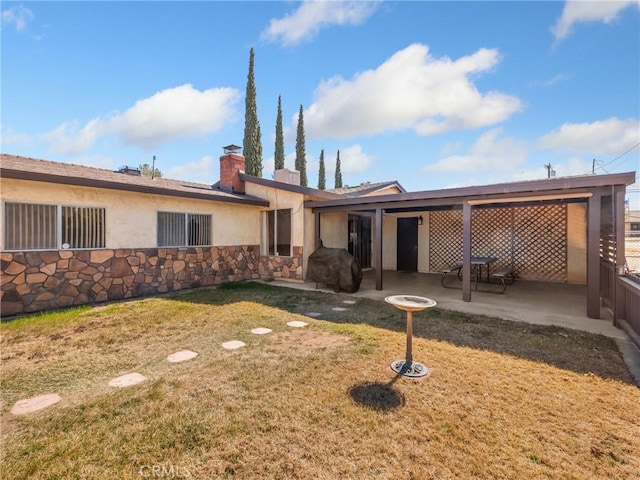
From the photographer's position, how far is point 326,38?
1018 centimetres

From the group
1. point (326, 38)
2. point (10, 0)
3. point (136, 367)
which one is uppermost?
point (326, 38)

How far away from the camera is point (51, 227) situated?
246 inches

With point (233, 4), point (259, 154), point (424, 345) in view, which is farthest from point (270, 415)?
point (259, 154)

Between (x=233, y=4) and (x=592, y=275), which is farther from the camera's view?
(x=233, y=4)

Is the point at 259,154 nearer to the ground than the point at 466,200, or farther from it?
farther from it

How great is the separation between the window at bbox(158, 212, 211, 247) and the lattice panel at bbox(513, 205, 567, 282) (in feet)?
34.6

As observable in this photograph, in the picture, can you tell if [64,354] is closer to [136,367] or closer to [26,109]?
[136,367]

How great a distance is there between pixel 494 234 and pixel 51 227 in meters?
13.0

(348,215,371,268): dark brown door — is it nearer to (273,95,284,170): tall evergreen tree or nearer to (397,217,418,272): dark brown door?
(397,217,418,272): dark brown door

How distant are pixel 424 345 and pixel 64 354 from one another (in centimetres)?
480

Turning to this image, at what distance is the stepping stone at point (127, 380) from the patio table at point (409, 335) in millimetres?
2785

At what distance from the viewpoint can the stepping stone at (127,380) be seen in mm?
3146

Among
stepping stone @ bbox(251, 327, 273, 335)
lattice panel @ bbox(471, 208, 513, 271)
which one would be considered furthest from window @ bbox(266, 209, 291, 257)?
lattice panel @ bbox(471, 208, 513, 271)

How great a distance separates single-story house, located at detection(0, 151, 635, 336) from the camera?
578 cm
